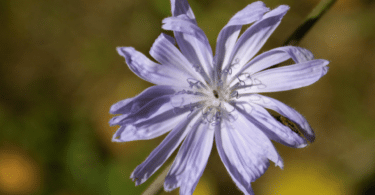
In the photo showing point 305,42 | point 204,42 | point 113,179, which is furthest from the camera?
point 305,42

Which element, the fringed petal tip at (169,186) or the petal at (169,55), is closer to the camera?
the petal at (169,55)

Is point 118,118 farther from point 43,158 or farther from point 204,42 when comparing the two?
point 43,158

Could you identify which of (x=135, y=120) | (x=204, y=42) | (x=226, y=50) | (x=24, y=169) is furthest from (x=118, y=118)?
(x=24, y=169)

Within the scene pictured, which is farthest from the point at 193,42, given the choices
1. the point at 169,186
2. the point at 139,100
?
the point at 169,186

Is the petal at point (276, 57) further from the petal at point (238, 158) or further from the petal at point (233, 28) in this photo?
the petal at point (238, 158)

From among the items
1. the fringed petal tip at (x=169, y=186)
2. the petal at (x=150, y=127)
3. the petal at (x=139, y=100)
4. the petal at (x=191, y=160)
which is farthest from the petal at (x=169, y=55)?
the fringed petal tip at (x=169, y=186)

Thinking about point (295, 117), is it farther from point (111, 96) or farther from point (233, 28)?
point (111, 96)
